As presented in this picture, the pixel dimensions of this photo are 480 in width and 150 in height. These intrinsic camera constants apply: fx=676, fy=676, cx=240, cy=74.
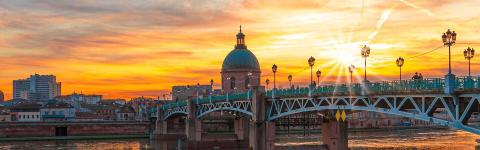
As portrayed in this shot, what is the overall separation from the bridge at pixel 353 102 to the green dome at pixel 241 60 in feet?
151

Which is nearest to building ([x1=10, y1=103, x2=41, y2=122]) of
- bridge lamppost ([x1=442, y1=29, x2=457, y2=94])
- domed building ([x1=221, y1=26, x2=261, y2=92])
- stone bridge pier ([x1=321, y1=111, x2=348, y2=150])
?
domed building ([x1=221, y1=26, x2=261, y2=92])

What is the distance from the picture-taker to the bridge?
42.2m

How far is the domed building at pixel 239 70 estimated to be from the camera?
157m

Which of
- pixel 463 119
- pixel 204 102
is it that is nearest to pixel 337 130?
pixel 463 119

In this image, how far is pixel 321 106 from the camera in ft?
206

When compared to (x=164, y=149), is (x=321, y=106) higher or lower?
higher

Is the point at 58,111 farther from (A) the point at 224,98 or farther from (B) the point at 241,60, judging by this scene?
(A) the point at 224,98

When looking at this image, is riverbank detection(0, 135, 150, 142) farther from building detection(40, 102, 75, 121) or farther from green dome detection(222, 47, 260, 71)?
building detection(40, 102, 75, 121)

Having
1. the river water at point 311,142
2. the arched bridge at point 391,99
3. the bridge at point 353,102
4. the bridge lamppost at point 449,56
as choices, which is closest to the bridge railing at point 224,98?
the bridge at point 353,102

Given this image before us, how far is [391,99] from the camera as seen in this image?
52.4 m

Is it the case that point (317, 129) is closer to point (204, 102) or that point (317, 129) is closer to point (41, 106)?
point (204, 102)

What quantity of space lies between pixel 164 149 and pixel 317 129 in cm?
6520

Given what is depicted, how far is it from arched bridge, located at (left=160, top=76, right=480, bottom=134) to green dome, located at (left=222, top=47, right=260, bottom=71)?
6839cm

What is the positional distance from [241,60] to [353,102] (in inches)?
3953
